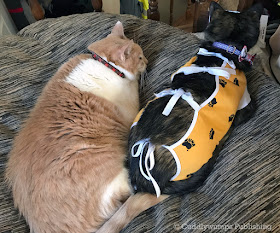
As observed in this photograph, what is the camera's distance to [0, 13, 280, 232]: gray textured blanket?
0.74 m

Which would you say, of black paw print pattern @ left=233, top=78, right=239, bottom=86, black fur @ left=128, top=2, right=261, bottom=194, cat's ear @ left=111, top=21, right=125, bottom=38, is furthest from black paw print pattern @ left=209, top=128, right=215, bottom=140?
cat's ear @ left=111, top=21, right=125, bottom=38

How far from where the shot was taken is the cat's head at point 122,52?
110cm

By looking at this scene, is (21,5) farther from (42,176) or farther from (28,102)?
(42,176)

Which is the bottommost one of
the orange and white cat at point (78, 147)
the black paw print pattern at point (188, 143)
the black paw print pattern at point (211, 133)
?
the orange and white cat at point (78, 147)

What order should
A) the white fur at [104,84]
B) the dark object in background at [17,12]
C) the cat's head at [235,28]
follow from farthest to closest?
the dark object in background at [17,12] → the white fur at [104,84] → the cat's head at [235,28]

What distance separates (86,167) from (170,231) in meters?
0.38

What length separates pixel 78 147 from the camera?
0.90m

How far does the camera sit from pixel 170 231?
76 centimetres

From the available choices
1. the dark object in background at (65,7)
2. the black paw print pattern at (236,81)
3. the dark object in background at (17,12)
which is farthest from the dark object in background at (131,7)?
the black paw print pattern at (236,81)

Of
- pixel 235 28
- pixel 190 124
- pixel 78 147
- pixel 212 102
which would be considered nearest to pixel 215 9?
pixel 235 28

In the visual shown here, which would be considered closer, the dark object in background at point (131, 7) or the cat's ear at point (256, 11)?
the cat's ear at point (256, 11)

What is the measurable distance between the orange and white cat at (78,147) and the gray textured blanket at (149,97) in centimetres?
13

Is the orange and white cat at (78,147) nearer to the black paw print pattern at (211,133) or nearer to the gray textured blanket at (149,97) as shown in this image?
the gray textured blanket at (149,97)

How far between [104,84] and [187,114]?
1.62ft
